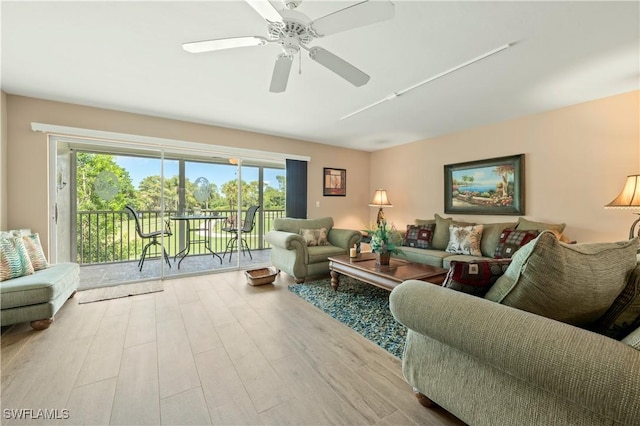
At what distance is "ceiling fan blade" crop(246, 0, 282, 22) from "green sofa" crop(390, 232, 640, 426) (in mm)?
1666

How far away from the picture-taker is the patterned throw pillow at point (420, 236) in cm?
420

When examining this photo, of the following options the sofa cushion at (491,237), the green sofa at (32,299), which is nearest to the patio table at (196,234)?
the green sofa at (32,299)

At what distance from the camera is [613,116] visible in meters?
2.94

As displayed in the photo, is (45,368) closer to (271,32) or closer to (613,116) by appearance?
(271,32)

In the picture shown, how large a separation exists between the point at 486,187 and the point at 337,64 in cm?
337

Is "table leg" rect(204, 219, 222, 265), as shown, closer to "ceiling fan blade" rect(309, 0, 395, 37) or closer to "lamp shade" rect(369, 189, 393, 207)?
"lamp shade" rect(369, 189, 393, 207)

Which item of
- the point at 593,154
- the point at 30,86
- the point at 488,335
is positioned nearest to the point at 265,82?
the point at 30,86

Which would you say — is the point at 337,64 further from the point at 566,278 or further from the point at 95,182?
the point at 95,182

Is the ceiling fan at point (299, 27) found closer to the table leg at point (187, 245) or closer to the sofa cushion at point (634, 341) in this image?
the sofa cushion at point (634, 341)

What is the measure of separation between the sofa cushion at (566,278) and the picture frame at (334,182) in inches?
172

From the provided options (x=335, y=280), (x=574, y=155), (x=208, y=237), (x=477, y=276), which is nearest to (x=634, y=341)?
(x=477, y=276)

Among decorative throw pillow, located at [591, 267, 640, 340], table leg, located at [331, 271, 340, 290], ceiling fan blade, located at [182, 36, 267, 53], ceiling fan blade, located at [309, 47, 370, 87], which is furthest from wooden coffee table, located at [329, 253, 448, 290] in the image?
ceiling fan blade, located at [182, 36, 267, 53]

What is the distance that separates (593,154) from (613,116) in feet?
1.41

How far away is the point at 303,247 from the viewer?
375 centimetres
